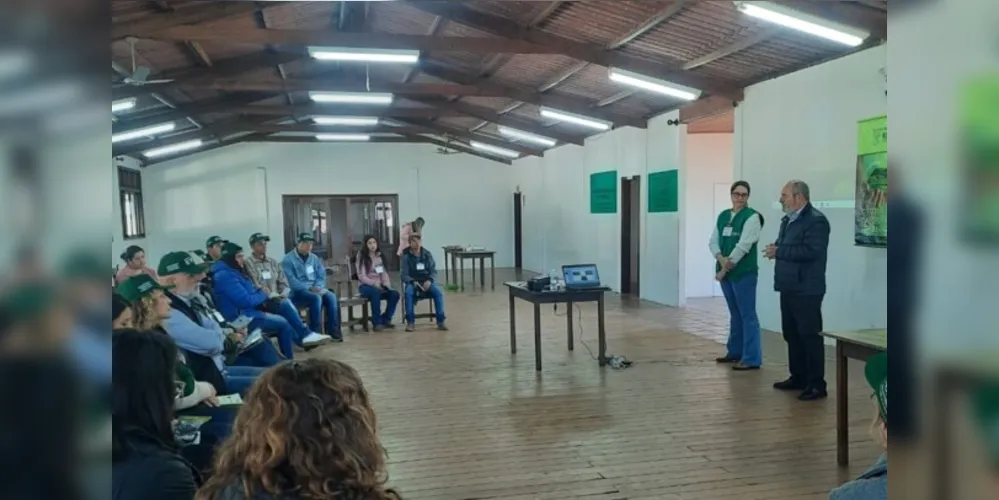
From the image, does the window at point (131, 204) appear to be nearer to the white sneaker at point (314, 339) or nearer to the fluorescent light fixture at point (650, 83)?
the white sneaker at point (314, 339)

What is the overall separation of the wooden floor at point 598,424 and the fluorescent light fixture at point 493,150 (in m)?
8.86

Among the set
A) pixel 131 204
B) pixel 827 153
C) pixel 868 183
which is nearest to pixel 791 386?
pixel 868 183

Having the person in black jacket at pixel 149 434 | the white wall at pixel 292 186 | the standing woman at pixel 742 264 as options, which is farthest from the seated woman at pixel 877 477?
the white wall at pixel 292 186

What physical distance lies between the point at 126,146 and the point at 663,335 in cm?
1007

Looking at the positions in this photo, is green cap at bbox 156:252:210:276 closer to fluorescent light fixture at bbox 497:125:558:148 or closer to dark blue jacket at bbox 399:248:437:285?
dark blue jacket at bbox 399:248:437:285

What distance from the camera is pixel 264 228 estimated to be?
15.0m

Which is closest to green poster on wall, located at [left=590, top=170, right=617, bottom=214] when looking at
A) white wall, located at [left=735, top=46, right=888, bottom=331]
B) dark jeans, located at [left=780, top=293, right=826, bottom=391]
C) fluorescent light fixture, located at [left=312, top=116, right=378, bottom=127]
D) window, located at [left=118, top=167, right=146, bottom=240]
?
white wall, located at [left=735, top=46, right=888, bottom=331]

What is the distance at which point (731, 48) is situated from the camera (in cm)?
631

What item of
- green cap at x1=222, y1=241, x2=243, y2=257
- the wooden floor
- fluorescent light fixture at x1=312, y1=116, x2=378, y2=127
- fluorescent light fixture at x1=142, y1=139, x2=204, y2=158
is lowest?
the wooden floor

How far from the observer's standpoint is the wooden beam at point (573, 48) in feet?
22.5

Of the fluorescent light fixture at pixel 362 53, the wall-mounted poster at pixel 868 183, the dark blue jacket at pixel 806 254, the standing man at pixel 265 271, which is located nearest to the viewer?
the dark blue jacket at pixel 806 254

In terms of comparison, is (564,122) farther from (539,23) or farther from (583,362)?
(583,362)

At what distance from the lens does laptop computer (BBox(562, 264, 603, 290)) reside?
522 cm

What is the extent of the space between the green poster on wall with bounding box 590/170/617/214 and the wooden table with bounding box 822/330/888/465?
7.75 metres
